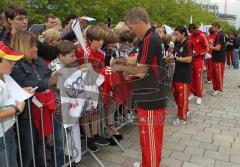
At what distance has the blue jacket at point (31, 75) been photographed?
137 inches

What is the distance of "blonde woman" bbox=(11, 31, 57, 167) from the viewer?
3506mm

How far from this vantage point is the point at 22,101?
127 inches

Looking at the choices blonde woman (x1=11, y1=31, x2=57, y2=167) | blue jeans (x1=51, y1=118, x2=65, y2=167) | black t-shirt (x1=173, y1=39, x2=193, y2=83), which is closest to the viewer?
blonde woman (x1=11, y1=31, x2=57, y2=167)

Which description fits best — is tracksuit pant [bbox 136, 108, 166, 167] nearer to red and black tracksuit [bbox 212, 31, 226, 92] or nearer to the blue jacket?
the blue jacket

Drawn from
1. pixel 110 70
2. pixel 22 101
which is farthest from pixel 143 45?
pixel 22 101

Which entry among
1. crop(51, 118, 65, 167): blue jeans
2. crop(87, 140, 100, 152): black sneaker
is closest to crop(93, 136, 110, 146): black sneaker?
crop(87, 140, 100, 152): black sneaker

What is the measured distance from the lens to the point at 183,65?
6.79 m

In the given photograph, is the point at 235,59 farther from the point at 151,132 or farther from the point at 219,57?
the point at 151,132

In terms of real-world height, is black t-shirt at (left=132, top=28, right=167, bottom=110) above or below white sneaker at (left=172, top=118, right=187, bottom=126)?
above

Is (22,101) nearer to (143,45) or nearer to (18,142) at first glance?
(18,142)

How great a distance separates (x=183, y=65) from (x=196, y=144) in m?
1.74

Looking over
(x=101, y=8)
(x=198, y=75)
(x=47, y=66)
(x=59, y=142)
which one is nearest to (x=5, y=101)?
(x=47, y=66)

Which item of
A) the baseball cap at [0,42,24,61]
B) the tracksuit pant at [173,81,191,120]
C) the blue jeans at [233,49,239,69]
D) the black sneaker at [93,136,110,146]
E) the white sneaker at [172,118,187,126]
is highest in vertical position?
the baseball cap at [0,42,24,61]

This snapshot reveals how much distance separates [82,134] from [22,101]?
1906 mm
